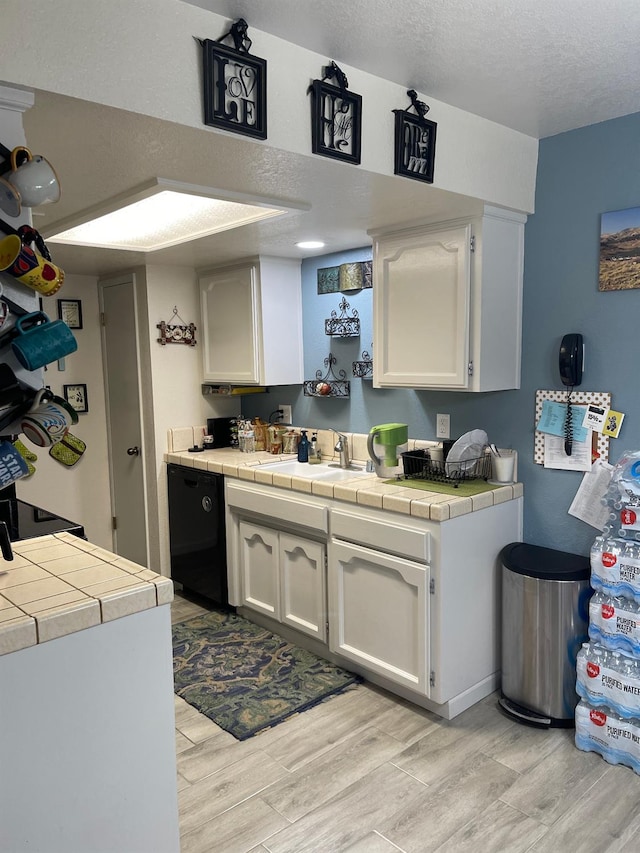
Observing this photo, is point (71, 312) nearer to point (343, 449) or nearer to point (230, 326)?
point (230, 326)

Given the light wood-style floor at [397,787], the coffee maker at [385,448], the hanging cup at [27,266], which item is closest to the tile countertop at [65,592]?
the hanging cup at [27,266]

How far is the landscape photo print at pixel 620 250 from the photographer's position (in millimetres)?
2455

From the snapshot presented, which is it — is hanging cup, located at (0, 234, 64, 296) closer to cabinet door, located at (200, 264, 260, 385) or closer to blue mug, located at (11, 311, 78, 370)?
blue mug, located at (11, 311, 78, 370)

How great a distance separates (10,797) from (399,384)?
2214 millimetres

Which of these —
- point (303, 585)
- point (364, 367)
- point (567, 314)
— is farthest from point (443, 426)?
point (303, 585)

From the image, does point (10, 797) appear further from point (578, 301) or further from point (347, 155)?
point (578, 301)

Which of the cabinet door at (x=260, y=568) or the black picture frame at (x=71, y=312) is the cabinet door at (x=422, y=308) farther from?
the black picture frame at (x=71, y=312)

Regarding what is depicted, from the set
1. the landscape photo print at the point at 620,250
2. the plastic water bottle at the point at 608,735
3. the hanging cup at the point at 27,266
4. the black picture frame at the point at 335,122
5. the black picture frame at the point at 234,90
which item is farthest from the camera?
the landscape photo print at the point at 620,250

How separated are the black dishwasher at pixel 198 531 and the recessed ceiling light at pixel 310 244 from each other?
1.37 m

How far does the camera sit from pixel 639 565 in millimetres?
2238

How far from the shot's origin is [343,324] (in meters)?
3.63

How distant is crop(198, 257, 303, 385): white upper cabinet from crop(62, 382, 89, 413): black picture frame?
950 mm

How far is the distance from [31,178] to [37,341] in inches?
13.9

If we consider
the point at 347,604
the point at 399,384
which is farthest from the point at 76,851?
the point at 399,384
